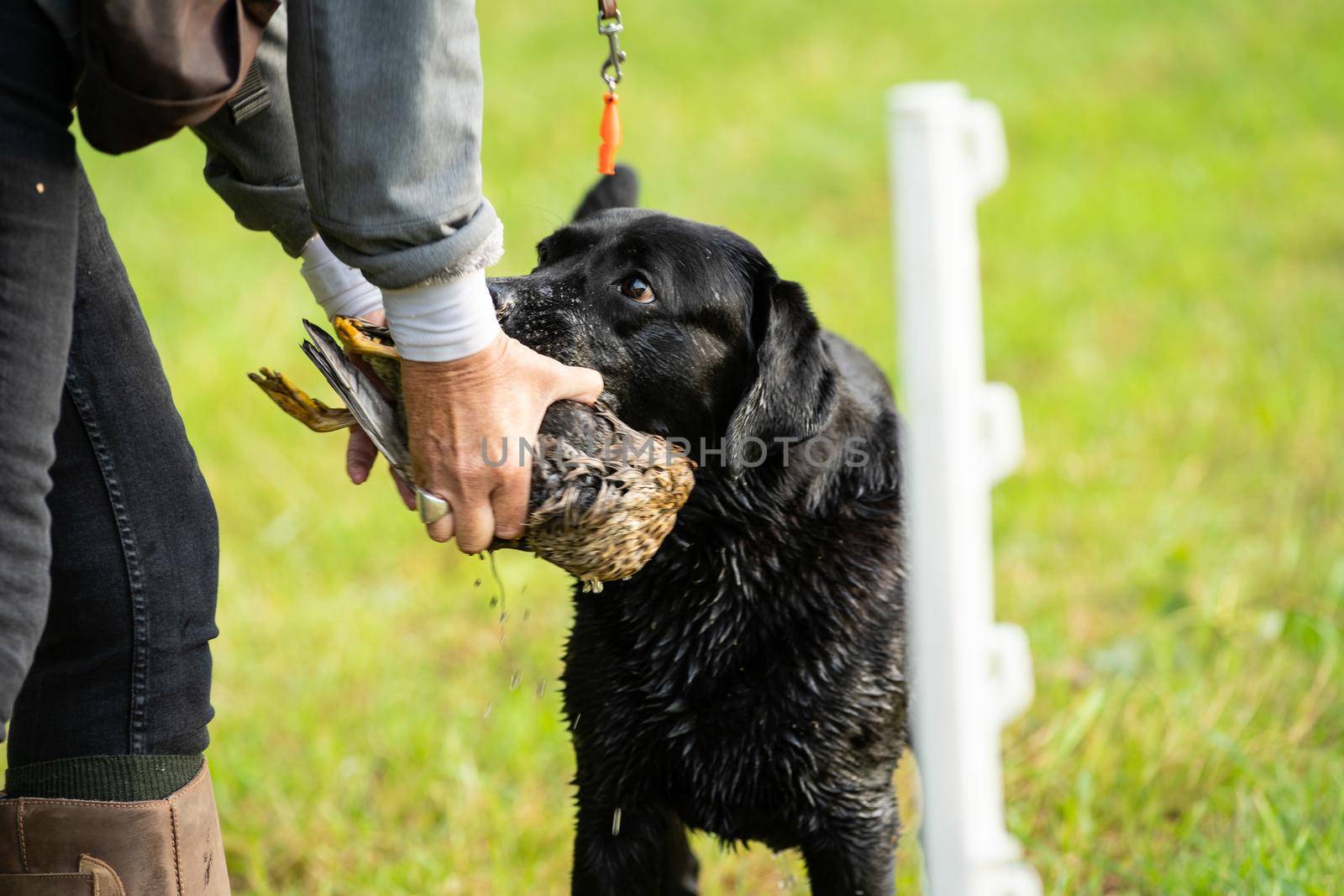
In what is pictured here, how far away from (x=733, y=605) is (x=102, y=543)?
42.3 inches

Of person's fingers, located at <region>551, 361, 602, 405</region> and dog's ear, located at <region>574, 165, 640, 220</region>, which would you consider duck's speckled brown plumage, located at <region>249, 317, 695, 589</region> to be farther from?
dog's ear, located at <region>574, 165, 640, 220</region>

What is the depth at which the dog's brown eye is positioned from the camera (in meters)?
2.27

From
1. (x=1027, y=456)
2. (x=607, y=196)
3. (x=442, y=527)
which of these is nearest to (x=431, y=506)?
(x=442, y=527)

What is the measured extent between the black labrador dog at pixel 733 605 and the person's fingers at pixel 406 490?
43 cm

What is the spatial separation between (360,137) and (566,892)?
6.15ft

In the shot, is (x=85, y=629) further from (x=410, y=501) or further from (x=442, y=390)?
(x=442, y=390)

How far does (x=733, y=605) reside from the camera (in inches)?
92.4

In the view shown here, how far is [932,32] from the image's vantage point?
10.4 meters

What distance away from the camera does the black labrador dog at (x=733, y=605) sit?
89.8 inches

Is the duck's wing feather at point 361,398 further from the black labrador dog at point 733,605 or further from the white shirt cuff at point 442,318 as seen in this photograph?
the black labrador dog at point 733,605

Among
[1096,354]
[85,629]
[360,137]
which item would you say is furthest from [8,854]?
[1096,354]

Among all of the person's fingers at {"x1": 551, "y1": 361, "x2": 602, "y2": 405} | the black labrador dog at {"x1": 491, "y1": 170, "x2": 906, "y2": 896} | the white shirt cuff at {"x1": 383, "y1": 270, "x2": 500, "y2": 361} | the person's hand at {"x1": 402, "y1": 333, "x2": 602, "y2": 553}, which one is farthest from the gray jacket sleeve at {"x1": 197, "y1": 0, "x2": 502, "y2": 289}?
the black labrador dog at {"x1": 491, "y1": 170, "x2": 906, "y2": 896}

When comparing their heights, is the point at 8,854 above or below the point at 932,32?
below

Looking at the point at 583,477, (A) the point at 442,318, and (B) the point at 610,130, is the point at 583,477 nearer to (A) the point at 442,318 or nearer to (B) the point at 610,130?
(A) the point at 442,318
